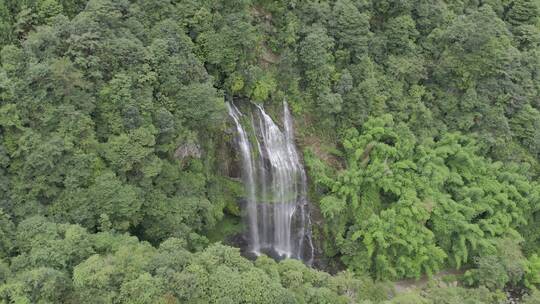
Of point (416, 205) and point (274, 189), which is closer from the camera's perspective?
point (274, 189)

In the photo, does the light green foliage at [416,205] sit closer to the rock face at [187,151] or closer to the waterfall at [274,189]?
the waterfall at [274,189]

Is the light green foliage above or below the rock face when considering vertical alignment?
below

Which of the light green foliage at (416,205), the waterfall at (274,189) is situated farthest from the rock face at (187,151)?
the light green foliage at (416,205)

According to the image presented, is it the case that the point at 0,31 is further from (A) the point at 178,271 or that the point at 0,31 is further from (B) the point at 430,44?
(B) the point at 430,44

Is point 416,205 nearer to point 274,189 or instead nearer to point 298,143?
point 298,143

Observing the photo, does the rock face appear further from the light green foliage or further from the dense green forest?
the light green foliage

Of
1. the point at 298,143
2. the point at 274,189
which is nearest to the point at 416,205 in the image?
the point at 298,143

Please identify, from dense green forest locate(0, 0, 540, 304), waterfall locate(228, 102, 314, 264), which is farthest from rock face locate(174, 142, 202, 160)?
waterfall locate(228, 102, 314, 264)
